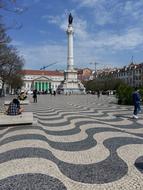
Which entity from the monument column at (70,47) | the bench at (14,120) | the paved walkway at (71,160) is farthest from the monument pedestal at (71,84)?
the paved walkway at (71,160)

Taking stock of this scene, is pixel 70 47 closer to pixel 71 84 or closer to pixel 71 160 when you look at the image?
pixel 71 84

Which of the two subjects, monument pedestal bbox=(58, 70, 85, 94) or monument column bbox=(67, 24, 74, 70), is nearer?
monument column bbox=(67, 24, 74, 70)

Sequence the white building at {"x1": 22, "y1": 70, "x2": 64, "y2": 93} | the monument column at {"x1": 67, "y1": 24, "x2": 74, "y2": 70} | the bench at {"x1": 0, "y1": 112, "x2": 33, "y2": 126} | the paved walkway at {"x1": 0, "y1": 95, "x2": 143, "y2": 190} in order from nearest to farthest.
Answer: the paved walkway at {"x1": 0, "y1": 95, "x2": 143, "y2": 190}
the bench at {"x1": 0, "y1": 112, "x2": 33, "y2": 126}
the monument column at {"x1": 67, "y1": 24, "x2": 74, "y2": 70}
the white building at {"x1": 22, "y1": 70, "x2": 64, "y2": 93}

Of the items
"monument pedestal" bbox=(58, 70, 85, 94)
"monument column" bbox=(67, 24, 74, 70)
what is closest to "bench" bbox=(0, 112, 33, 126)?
"monument column" bbox=(67, 24, 74, 70)

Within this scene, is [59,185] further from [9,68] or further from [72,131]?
[9,68]

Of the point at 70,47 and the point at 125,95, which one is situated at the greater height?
the point at 70,47

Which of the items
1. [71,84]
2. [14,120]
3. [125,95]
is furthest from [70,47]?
[14,120]

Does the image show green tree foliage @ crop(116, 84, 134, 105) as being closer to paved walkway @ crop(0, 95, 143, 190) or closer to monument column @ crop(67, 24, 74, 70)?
paved walkway @ crop(0, 95, 143, 190)

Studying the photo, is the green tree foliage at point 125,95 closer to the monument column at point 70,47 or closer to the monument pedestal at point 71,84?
the monument column at point 70,47

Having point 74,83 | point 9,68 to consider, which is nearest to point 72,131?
point 9,68

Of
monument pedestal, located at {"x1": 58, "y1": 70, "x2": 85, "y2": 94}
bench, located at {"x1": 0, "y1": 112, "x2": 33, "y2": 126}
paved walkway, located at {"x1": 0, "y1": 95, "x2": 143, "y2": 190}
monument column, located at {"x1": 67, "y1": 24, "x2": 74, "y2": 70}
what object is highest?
monument column, located at {"x1": 67, "y1": 24, "x2": 74, "y2": 70}

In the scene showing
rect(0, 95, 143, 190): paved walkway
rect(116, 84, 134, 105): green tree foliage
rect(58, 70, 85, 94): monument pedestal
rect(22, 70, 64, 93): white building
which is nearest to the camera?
rect(0, 95, 143, 190): paved walkway

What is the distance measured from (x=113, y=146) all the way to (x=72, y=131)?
293 centimetres

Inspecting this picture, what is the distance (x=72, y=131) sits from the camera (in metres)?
10.7
